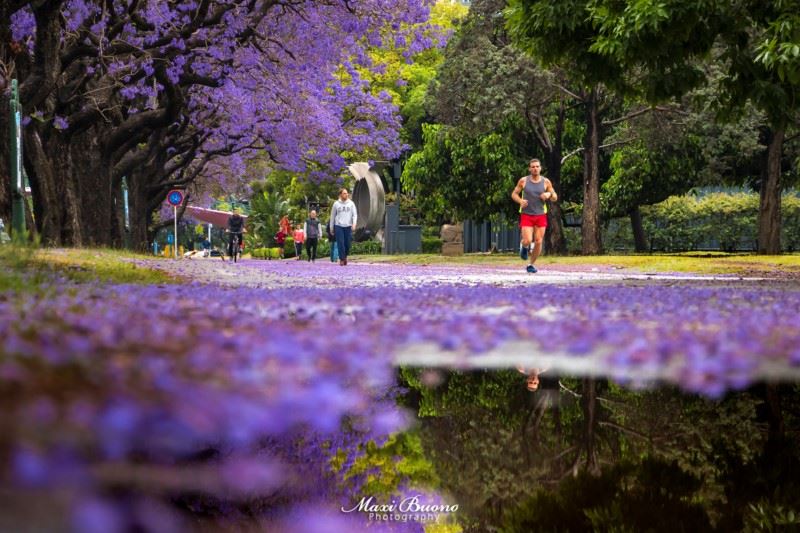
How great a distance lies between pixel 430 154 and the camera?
138 ft

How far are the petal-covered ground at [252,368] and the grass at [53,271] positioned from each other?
0.38 m

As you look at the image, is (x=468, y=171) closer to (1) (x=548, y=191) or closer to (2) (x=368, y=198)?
(2) (x=368, y=198)

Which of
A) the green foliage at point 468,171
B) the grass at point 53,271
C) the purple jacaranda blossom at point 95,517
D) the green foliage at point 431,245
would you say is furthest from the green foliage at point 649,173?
the purple jacaranda blossom at point 95,517

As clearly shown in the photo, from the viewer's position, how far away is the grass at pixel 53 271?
22.8 ft

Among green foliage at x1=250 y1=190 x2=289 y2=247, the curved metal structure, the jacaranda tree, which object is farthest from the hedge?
green foliage at x1=250 y1=190 x2=289 y2=247

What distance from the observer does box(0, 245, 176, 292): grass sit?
695 centimetres

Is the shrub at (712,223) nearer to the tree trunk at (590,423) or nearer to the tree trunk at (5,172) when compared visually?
the tree trunk at (5,172)

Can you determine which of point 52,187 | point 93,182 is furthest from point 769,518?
point 93,182

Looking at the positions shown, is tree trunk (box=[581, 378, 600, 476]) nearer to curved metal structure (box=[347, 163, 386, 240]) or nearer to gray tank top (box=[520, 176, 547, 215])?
gray tank top (box=[520, 176, 547, 215])

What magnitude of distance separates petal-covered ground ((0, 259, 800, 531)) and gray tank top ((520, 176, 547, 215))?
31.2 feet

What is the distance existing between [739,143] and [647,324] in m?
28.3

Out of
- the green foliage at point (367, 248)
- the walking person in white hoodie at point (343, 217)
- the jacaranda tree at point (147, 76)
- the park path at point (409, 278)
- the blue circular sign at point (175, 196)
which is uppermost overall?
the jacaranda tree at point (147, 76)

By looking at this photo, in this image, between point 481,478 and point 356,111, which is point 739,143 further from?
point 481,478

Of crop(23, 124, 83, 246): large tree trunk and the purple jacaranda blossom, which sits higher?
crop(23, 124, 83, 246): large tree trunk
